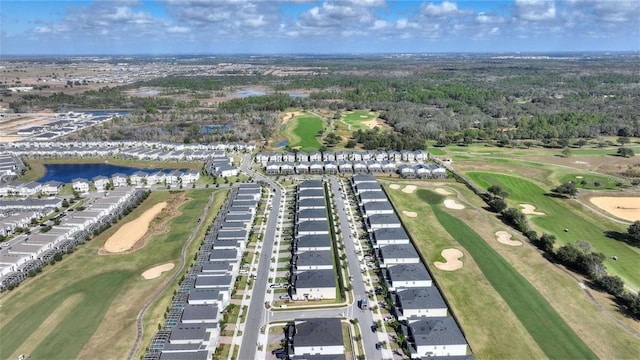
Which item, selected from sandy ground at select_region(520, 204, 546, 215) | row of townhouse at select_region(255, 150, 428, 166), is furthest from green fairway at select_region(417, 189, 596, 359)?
row of townhouse at select_region(255, 150, 428, 166)

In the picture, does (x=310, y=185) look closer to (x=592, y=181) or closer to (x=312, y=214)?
(x=312, y=214)

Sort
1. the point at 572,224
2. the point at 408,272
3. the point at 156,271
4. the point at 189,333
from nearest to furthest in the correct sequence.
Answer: the point at 189,333
the point at 408,272
the point at 156,271
the point at 572,224

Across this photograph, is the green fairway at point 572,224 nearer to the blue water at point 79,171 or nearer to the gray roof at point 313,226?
the gray roof at point 313,226

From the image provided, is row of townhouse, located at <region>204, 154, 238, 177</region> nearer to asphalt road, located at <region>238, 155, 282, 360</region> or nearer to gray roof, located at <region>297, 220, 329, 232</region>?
asphalt road, located at <region>238, 155, 282, 360</region>

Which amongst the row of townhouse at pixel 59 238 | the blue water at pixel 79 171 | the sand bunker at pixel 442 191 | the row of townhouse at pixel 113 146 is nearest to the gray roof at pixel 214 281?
the row of townhouse at pixel 59 238

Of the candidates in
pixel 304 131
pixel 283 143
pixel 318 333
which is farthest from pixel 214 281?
pixel 304 131

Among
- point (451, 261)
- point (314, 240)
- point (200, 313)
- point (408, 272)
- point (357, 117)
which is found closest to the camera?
point (200, 313)
